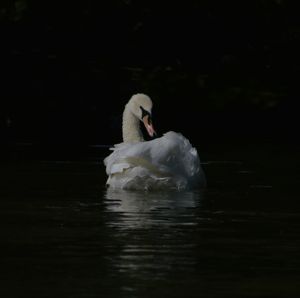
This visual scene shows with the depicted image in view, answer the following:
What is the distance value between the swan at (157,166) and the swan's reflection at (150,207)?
4.6 inches

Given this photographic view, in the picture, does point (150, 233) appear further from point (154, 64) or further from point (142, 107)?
point (154, 64)

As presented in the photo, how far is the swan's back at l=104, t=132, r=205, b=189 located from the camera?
19.1m

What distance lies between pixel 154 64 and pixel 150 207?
26.8 meters

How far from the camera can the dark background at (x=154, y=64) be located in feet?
131

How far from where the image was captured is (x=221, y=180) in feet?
70.1

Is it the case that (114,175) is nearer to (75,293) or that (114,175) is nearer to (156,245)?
(156,245)

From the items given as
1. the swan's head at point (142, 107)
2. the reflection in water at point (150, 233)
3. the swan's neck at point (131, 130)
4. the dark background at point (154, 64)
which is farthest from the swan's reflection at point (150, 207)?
the dark background at point (154, 64)

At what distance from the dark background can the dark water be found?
17050 mm

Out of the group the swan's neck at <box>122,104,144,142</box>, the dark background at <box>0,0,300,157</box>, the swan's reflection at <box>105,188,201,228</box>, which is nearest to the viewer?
the swan's reflection at <box>105,188,201,228</box>

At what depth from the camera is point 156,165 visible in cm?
1903

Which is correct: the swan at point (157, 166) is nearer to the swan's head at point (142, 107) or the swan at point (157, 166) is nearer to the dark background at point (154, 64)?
the swan's head at point (142, 107)

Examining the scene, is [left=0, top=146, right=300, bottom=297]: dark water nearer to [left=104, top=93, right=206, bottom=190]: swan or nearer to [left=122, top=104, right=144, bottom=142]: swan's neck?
[left=104, top=93, right=206, bottom=190]: swan

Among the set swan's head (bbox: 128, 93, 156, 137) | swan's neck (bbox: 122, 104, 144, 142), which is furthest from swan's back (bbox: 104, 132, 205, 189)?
swan's head (bbox: 128, 93, 156, 137)

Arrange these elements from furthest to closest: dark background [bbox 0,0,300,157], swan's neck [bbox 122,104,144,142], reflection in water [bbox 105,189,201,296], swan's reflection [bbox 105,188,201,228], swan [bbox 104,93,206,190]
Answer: dark background [bbox 0,0,300,157] < swan's neck [bbox 122,104,144,142] < swan [bbox 104,93,206,190] < swan's reflection [bbox 105,188,201,228] < reflection in water [bbox 105,189,201,296]
